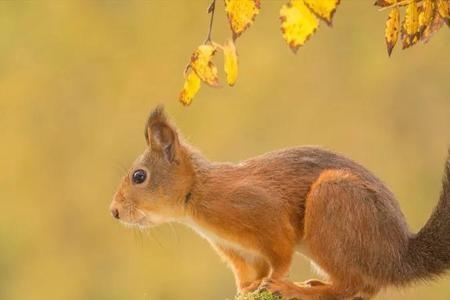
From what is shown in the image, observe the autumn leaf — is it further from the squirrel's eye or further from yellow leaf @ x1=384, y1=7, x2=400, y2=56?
the squirrel's eye

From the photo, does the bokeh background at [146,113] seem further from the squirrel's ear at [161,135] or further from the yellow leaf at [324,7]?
the yellow leaf at [324,7]

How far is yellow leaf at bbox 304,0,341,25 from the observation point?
9.65 feet

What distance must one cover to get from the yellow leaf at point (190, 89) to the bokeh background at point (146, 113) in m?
6.66

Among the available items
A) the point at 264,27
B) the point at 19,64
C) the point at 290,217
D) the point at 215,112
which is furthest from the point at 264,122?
the point at 290,217

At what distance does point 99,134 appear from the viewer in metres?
11.7

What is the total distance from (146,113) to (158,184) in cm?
711

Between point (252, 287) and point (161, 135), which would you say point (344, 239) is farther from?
point (161, 135)

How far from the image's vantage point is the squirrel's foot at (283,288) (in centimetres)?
397

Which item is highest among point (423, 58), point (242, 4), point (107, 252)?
point (242, 4)

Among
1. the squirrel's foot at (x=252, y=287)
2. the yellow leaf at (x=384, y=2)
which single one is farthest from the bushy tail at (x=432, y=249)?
the yellow leaf at (x=384, y=2)

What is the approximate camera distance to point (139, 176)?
14.1 ft

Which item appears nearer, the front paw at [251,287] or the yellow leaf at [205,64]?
the yellow leaf at [205,64]

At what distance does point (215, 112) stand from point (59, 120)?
1543 mm

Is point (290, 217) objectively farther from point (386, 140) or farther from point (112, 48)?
point (112, 48)
